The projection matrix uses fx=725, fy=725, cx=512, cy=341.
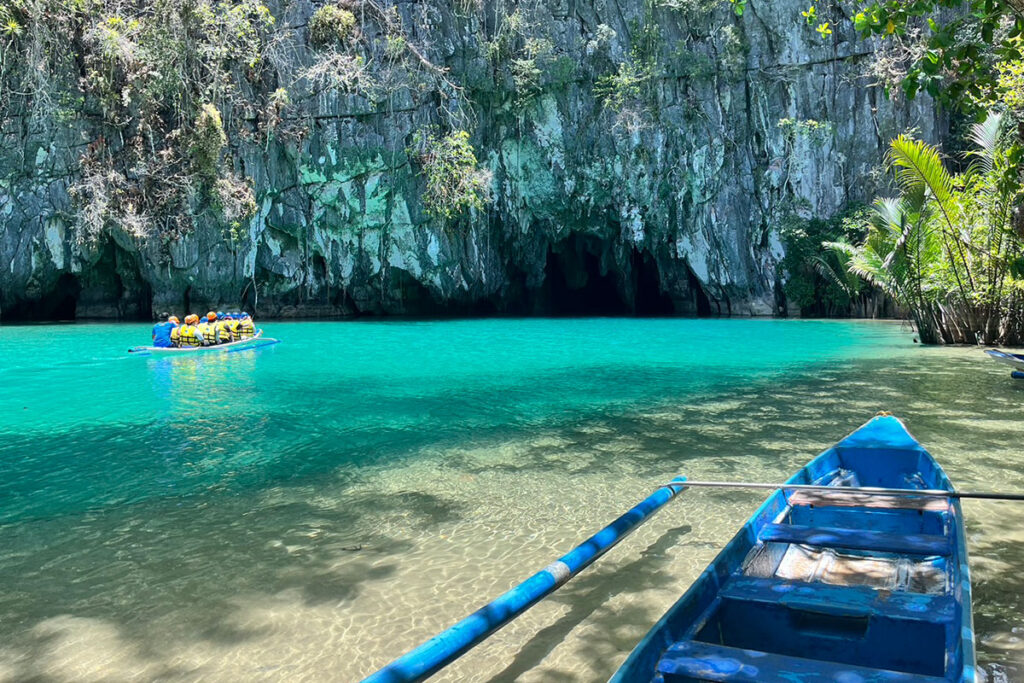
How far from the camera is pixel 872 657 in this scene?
256 centimetres

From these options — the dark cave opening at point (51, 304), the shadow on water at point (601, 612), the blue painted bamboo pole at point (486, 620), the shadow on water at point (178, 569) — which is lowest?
Answer: the shadow on water at point (601, 612)

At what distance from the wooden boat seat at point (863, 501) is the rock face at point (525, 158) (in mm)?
24586

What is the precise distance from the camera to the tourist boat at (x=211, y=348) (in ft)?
49.7

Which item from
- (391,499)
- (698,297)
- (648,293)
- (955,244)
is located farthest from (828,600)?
(648,293)

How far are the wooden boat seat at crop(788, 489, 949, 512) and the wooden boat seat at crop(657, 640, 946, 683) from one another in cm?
148

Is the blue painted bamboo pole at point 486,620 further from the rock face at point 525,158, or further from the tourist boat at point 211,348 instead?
the rock face at point 525,158

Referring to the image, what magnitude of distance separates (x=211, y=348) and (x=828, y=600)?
15293 mm

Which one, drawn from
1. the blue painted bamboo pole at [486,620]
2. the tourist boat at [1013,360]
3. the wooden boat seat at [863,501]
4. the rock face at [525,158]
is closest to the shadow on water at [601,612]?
the blue painted bamboo pole at [486,620]

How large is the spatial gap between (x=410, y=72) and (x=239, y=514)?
24.8 m

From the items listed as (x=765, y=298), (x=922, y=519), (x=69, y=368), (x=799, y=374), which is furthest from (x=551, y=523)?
(x=765, y=298)

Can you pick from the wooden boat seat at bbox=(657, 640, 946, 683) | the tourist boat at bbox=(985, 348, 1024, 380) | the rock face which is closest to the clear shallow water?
the tourist boat at bbox=(985, 348, 1024, 380)

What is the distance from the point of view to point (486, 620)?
7.00ft

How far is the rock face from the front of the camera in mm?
25953

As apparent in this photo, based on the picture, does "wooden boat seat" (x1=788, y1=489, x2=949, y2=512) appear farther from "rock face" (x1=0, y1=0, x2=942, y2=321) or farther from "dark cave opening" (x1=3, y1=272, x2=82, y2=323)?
"dark cave opening" (x1=3, y1=272, x2=82, y2=323)
